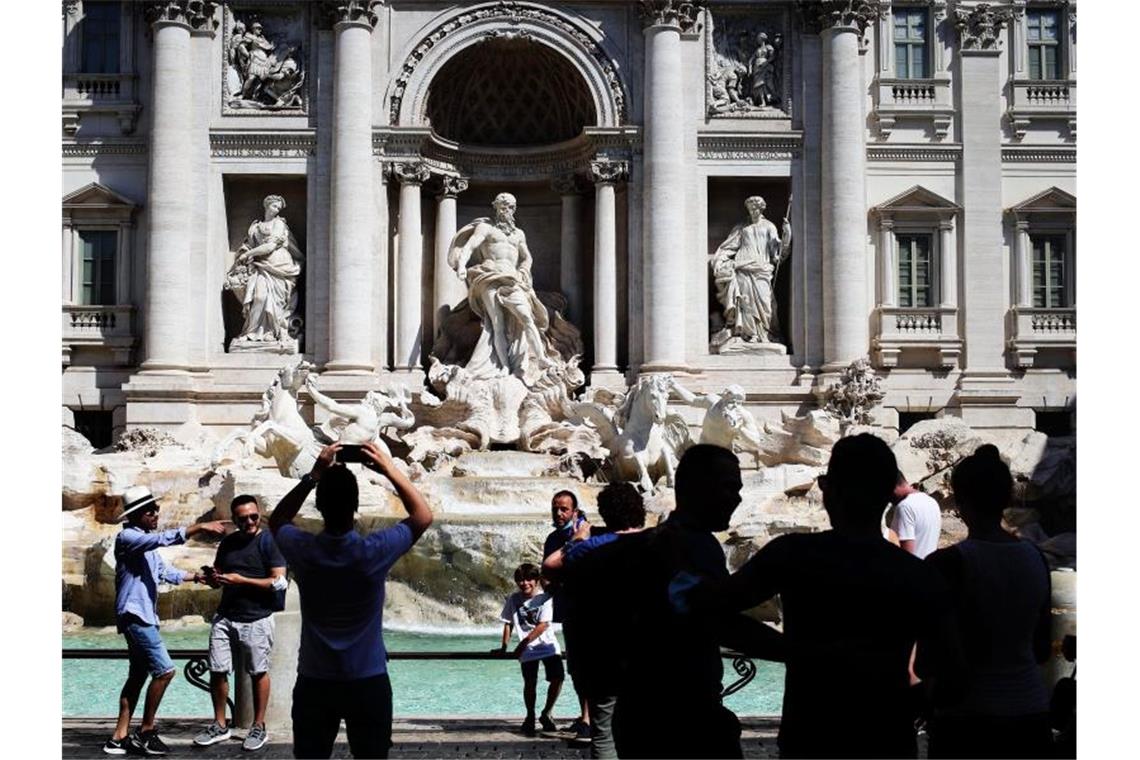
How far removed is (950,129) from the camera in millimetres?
28672

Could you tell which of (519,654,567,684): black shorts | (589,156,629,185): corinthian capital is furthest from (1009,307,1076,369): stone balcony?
(519,654,567,684): black shorts

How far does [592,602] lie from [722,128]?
23.1 m

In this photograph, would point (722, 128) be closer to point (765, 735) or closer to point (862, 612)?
point (765, 735)

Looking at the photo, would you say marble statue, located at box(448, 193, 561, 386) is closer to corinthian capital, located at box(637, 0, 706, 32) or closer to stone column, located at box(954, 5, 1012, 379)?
corinthian capital, located at box(637, 0, 706, 32)

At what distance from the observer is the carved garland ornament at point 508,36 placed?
1098 inches

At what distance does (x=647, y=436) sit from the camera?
22812 mm

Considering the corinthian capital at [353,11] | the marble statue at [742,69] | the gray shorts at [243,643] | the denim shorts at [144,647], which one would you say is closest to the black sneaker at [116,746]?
the denim shorts at [144,647]

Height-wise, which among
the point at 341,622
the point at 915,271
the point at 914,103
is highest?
the point at 914,103

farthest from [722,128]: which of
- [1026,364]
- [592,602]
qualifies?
[592,602]

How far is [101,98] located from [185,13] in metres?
2.57

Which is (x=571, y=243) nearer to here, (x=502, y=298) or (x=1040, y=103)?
(x=502, y=298)

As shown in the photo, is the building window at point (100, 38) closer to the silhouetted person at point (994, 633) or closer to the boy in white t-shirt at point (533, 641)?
the boy in white t-shirt at point (533, 641)

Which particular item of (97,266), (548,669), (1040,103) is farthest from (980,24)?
(548,669)

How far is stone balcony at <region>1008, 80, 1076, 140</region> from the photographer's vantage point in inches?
1130
